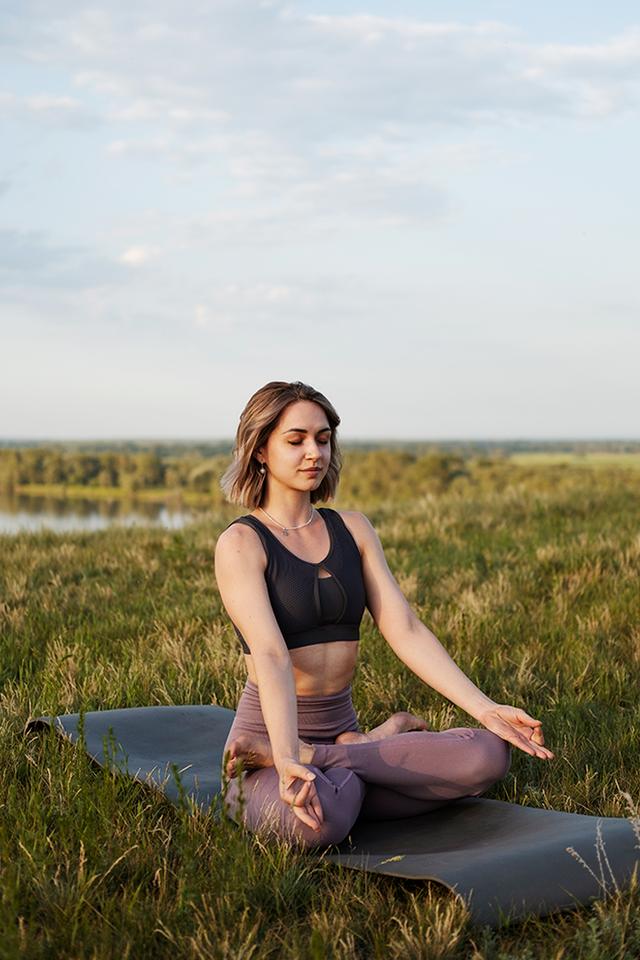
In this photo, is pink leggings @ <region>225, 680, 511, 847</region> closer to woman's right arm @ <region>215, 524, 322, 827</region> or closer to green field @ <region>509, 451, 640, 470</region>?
woman's right arm @ <region>215, 524, 322, 827</region>

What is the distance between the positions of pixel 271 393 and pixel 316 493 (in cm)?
57

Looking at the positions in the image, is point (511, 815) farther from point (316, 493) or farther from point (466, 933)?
point (316, 493)

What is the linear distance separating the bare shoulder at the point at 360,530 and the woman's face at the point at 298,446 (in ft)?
0.96

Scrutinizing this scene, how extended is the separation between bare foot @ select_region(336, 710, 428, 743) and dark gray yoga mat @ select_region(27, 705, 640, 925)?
0.33 metres

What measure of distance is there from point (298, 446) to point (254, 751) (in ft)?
3.87

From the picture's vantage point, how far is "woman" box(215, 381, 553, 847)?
12.6 feet

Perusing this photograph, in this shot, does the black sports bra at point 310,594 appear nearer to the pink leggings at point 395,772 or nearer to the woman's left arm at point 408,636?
the woman's left arm at point 408,636

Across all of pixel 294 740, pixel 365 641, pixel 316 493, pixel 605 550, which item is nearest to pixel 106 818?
pixel 294 740

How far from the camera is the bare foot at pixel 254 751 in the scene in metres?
3.90

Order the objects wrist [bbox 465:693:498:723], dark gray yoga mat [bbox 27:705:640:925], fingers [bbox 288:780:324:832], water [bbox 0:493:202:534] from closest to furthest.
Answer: dark gray yoga mat [bbox 27:705:640:925] < fingers [bbox 288:780:324:832] < wrist [bbox 465:693:498:723] < water [bbox 0:493:202:534]

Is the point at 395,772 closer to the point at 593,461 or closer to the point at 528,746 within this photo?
the point at 528,746

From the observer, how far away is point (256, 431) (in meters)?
4.20

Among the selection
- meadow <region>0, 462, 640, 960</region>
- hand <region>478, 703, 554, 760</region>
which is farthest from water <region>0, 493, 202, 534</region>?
hand <region>478, 703, 554, 760</region>

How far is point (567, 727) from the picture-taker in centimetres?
500
